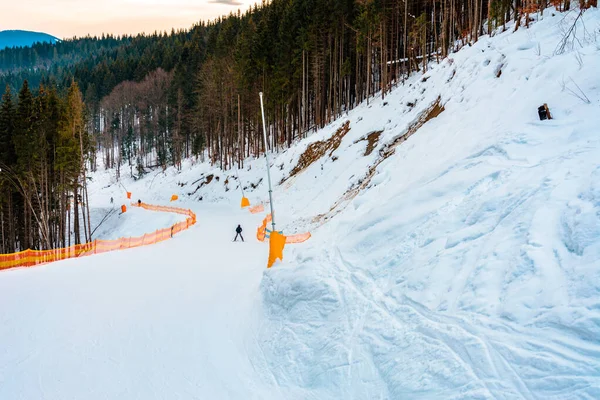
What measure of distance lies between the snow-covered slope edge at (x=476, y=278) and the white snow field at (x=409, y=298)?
29 millimetres

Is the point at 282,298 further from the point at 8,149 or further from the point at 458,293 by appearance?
the point at 8,149

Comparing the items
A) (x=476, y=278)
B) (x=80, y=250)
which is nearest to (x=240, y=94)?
(x=80, y=250)

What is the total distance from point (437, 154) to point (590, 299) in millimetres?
10546

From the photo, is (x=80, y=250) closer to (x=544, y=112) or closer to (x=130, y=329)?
(x=130, y=329)

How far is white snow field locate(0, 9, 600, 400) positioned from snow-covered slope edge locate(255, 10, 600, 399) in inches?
1.2

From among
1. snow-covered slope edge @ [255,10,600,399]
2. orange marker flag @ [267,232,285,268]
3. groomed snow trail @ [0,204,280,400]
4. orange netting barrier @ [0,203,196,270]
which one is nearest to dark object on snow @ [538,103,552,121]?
snow-covered slope edge @ [255,10,600,399]

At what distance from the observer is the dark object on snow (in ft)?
35.8

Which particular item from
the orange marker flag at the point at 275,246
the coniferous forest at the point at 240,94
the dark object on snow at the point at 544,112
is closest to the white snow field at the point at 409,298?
the dark object on snow at the point at 544,112

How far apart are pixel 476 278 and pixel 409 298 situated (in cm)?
129

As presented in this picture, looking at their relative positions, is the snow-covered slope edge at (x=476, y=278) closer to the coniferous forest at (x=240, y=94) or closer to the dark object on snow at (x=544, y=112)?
the dark object on snow at (x=544, y=112)

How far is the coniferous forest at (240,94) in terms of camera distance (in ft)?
102

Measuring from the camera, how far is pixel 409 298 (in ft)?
24.1

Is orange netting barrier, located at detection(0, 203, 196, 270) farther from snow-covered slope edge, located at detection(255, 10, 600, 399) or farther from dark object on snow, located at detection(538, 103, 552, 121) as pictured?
dark object on snow, located at detection(538, 103, 552, 121)

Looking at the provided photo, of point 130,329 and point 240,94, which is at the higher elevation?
point 240,94
